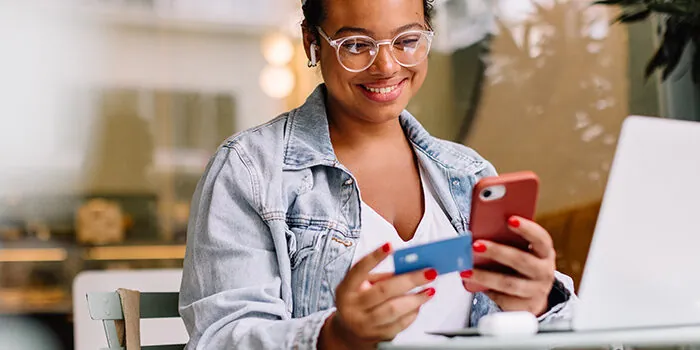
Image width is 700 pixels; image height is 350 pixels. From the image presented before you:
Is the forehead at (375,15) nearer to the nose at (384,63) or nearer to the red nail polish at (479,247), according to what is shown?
the nose at (384,63)

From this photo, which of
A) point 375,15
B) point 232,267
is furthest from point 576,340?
point 375,15

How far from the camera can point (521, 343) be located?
81 cm

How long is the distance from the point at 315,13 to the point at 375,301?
657 millimetres

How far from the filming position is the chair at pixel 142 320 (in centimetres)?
188

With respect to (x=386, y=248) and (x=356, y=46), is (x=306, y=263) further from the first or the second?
(x=386, y=248)

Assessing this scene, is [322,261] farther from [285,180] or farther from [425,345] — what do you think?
[425,345]

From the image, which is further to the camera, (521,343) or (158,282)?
(158,282)

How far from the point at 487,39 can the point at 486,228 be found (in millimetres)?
2496

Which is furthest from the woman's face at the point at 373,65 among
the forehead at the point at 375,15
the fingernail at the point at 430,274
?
the fingernail at the point at 430,274

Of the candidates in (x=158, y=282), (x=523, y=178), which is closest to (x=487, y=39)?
(x=158, y=282)

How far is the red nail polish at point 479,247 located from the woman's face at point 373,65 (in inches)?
17.3

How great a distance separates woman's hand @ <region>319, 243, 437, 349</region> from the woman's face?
0.49 metres

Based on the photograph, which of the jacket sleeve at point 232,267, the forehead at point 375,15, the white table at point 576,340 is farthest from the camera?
the forehead at point 375,15

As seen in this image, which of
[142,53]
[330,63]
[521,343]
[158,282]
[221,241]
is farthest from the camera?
[142,53]
